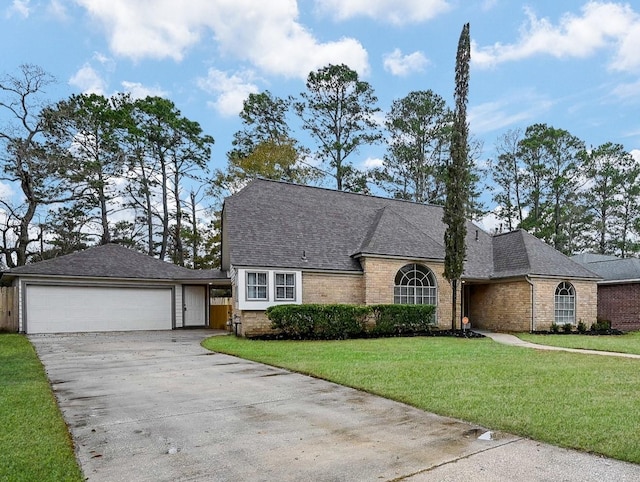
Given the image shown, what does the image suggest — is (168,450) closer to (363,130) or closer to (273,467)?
(273,467)

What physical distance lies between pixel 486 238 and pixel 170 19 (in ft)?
55.2

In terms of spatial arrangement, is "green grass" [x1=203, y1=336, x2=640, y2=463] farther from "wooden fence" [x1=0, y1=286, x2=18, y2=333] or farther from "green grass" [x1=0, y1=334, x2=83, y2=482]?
"wooden fence" [x1=0, y1=286, x2=18, y2=333]

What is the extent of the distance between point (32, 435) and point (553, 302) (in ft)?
61.9

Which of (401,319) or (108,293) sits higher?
(108,293)

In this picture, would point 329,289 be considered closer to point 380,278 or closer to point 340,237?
point 380,278

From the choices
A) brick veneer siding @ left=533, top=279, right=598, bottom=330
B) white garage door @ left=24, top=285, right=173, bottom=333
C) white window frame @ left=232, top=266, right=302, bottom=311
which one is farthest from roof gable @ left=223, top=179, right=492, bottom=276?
white garage door @ left=24, top=285, right=173, bottom=333

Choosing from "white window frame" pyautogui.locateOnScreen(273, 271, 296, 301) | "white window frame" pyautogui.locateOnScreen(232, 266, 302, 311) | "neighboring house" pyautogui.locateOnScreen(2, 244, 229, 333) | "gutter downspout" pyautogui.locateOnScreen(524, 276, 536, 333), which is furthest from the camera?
"neighboring house" pyautogui.locateOnScreen(2, 244, 229, 333)

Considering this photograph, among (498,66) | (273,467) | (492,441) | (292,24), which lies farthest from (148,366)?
(498,66)

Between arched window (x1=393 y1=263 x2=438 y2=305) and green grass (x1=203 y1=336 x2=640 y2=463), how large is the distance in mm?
5257

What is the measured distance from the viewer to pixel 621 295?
21.4 metres

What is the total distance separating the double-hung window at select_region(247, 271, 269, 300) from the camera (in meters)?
15.4

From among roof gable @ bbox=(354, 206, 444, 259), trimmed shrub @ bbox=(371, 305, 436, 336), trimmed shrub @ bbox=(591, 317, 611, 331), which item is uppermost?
roof gable @ bbox=(354, 206, 444, 259)

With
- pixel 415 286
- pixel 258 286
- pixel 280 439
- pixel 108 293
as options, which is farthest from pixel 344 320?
pixel 108 293

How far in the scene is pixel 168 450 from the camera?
407 centimetres
